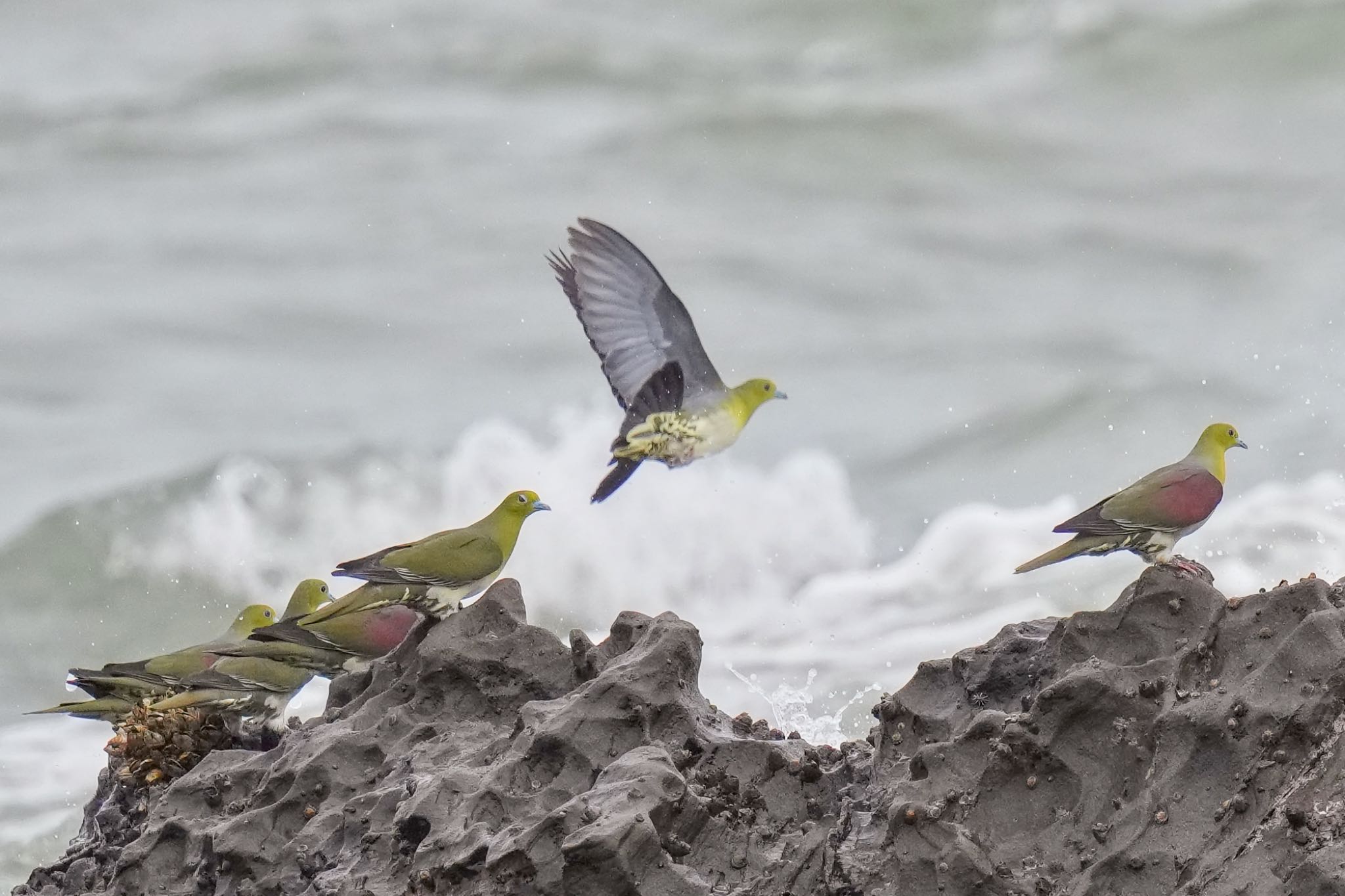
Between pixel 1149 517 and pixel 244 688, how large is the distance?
4555mm

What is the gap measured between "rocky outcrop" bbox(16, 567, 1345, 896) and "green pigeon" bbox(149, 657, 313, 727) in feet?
2.50

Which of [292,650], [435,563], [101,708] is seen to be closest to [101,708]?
[101,708]

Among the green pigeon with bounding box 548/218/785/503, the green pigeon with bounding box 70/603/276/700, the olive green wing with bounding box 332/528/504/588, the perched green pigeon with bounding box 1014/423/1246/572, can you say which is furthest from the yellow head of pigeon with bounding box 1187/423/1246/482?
the green pigeon with bounding box 70/603/276/700

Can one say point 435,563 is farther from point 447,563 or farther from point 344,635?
point 344,635

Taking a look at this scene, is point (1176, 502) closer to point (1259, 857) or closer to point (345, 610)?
point (1259, 857)

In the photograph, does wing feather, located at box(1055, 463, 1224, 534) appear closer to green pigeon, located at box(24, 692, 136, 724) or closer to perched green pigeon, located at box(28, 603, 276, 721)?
perched green pigeon, located at box(28, 603, 276, 721)

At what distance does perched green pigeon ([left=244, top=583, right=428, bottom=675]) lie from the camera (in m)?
7.83

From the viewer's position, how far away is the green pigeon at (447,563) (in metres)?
7.45

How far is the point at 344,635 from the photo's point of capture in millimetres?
7891

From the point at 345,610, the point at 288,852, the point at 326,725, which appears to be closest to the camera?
the point at 288,852

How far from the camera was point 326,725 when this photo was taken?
7234mm

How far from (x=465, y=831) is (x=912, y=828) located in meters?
1.70

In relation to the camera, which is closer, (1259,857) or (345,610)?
(1259,857)

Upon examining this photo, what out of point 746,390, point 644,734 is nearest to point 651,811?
point 644,734
